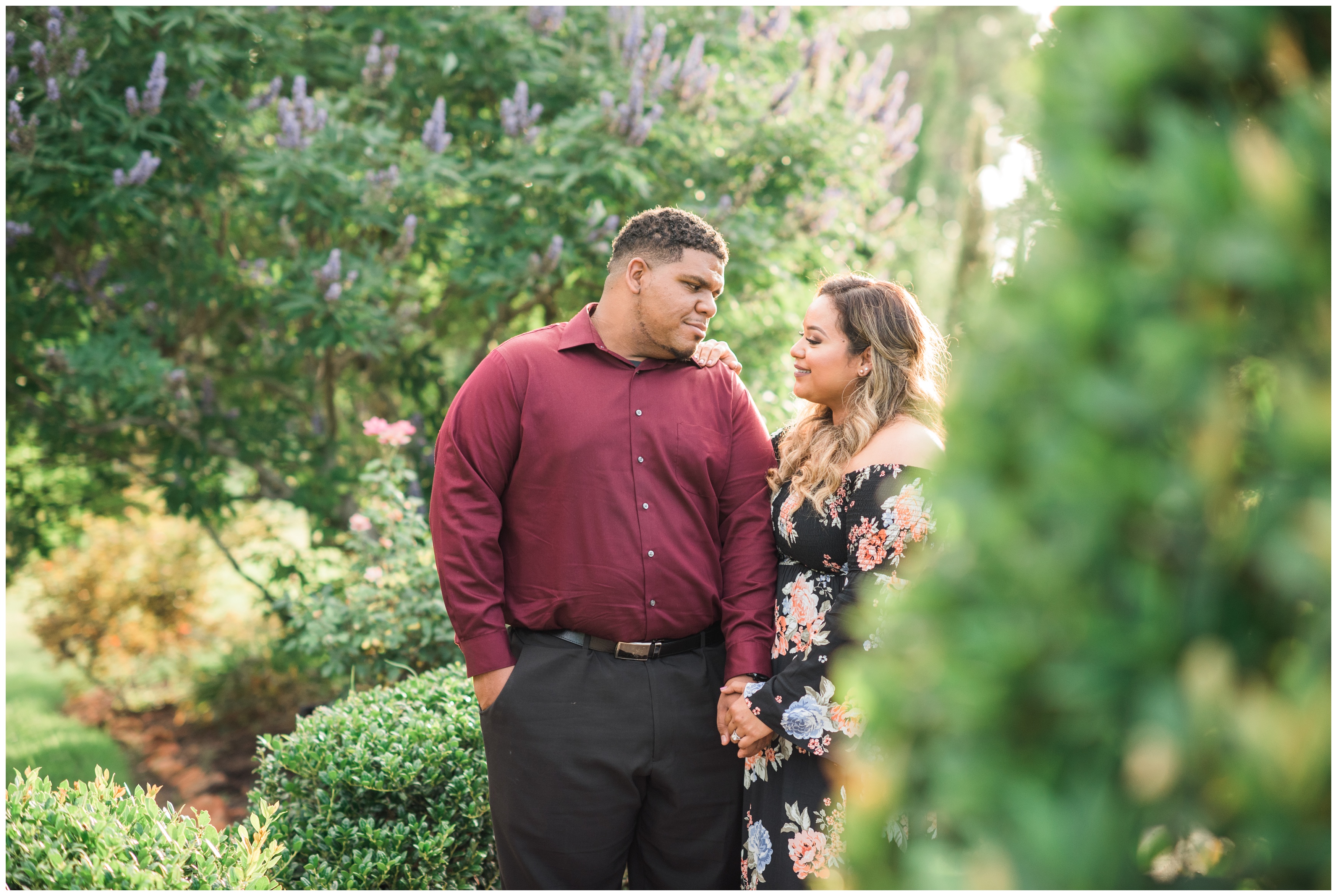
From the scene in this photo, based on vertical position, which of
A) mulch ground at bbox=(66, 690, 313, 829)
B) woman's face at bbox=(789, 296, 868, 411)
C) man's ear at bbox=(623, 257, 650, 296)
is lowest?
mulch ground at bbox=(66, 690, 313, 829)

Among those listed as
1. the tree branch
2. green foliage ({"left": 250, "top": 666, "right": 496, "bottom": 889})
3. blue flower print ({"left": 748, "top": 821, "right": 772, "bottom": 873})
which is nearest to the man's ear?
blue flower print ({"left": 748, "top": 821, "right": 772, "bottom": 873})

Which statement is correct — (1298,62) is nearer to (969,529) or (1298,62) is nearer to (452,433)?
(969,529)

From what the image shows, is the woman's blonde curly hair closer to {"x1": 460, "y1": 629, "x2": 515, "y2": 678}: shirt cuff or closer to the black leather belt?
the black leather belt

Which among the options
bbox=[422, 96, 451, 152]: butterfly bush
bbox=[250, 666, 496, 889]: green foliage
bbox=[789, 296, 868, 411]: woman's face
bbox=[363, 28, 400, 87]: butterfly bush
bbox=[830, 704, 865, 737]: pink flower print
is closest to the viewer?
bbox=[830, 704, 865, 737]: pink flower print

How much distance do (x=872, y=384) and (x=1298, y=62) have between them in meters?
1.80

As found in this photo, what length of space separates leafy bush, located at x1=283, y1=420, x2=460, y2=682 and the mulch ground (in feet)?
2.80

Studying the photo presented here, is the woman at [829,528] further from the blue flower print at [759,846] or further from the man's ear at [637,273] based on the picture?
the man's ear at [637,273]

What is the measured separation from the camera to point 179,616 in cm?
706

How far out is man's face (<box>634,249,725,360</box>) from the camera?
9.12 ft

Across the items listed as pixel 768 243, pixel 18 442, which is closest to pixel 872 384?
pixel 768 243

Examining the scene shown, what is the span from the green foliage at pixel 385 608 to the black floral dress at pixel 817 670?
2.25 m

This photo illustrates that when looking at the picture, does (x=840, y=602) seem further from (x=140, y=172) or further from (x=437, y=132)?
(x=140, y=172)

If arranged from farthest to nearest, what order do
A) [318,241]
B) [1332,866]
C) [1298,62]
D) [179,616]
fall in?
[179,616] → [318,241] → [1298,62] → [1332,866]

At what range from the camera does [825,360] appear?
2.66 meters
